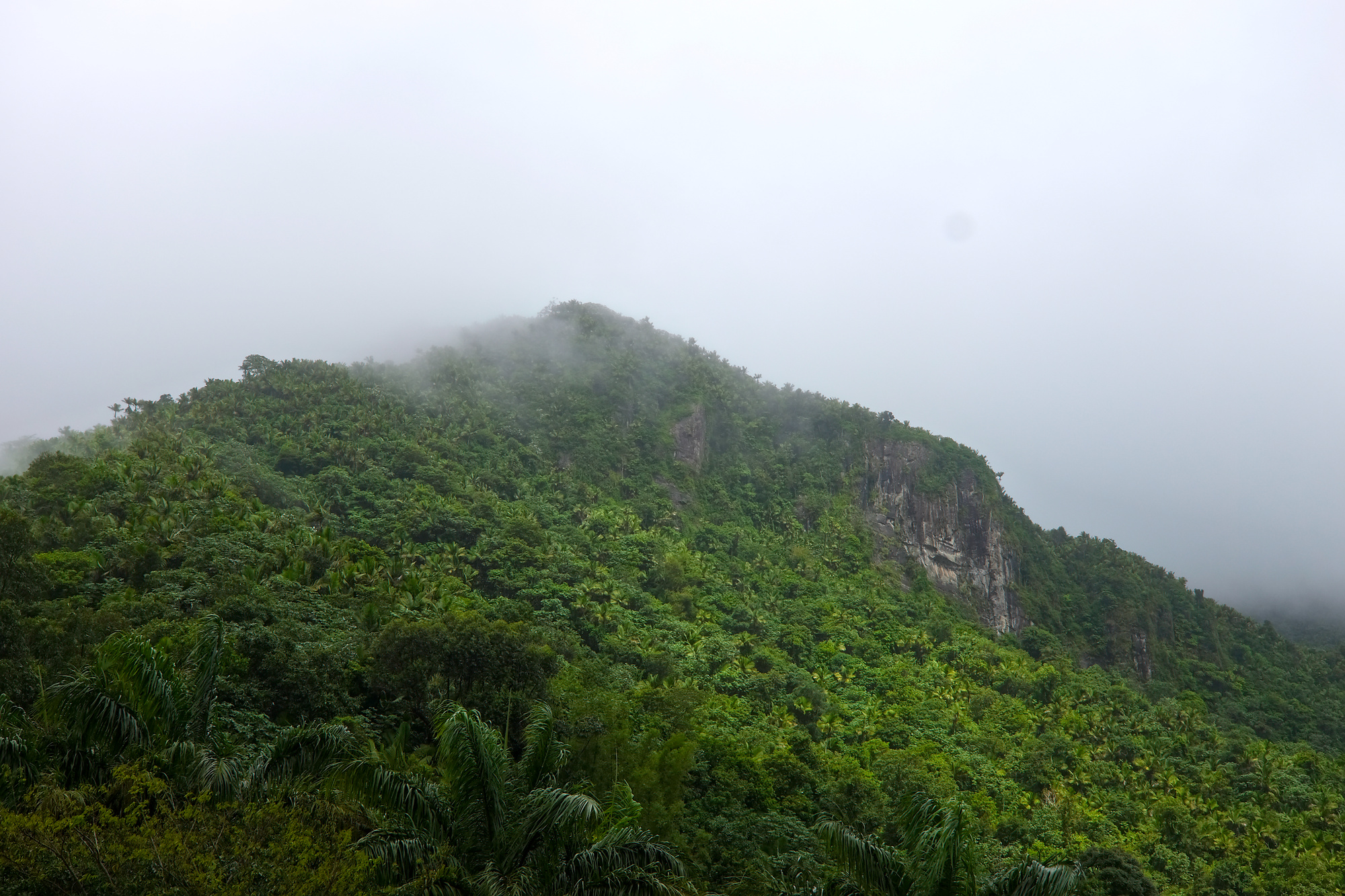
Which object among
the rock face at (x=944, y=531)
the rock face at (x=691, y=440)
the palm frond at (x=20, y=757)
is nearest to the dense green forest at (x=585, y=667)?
the palm frond at (x=20, y=757)

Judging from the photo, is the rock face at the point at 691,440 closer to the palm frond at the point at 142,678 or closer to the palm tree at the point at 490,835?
the palm frond at the point at 142,678

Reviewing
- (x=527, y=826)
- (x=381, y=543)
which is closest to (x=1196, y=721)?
(x=381, y=543)

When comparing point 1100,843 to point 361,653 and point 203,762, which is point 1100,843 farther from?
point 203,762

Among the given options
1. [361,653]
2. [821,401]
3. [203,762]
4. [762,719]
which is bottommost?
[762,719]

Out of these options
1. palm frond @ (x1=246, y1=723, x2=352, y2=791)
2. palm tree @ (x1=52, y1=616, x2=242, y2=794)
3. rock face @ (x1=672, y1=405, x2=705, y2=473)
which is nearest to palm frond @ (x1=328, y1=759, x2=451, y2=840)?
palm frond @ (x1=246, y1=723, x2=352, y2=791)

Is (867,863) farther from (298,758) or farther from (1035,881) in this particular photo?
(298,758)

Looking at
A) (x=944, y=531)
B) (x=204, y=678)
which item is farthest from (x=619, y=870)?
(x=944, y=531)

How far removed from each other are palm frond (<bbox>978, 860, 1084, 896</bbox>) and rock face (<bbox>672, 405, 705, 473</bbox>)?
69.4m

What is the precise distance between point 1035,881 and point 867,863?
210cm

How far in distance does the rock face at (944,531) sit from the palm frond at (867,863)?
7066 cm

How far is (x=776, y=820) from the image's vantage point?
79.0ft

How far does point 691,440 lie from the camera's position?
83.2m

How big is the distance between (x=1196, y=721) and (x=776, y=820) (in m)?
40.4

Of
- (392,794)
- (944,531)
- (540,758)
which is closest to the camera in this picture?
(392,794)
